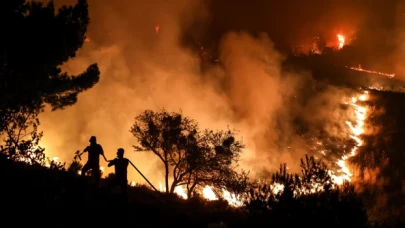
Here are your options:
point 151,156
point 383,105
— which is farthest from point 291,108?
point 151,156

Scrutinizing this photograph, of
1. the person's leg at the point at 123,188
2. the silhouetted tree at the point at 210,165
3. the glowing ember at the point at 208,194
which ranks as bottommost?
the person's leg at the point at 123,188

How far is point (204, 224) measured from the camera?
14609 millimetres

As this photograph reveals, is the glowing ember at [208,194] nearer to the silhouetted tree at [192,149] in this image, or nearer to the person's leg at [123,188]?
the silhouetted tree at [192,149]

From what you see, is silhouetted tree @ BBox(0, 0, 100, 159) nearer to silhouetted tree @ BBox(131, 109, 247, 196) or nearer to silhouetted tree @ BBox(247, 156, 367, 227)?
silhouetted tree @ BBox(131, 109, 247, 196)

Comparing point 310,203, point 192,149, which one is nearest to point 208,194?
point 192,149

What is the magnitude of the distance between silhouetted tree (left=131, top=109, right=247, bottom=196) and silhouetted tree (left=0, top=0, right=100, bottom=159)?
7.24 metres

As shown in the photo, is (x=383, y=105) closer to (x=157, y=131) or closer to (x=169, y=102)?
(x=169, y=102)

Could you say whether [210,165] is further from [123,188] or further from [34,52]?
[34,52]

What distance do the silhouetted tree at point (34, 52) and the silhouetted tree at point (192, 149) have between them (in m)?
7.24

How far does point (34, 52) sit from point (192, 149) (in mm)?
13069

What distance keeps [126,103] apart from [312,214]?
46922mm

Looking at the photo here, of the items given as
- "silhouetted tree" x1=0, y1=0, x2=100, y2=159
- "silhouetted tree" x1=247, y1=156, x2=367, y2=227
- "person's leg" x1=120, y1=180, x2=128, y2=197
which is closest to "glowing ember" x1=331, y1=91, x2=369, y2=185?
"silhouetted tree" x1=247, y1=156, x2=367, y2=227

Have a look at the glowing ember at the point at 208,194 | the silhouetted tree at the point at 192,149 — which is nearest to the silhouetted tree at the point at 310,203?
the silhouetted tree at the point at 192,149

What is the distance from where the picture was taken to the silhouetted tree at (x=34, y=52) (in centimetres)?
1494
